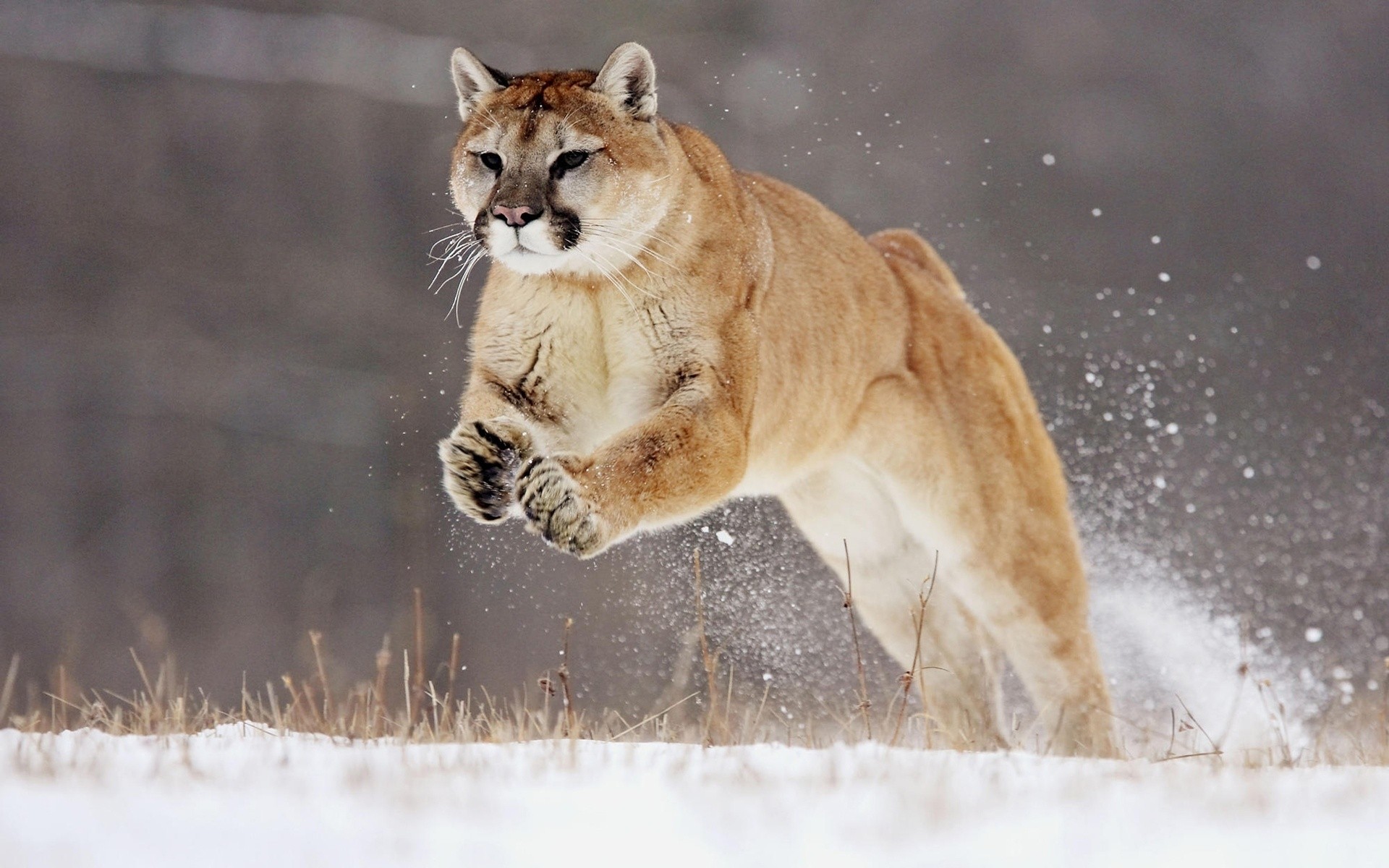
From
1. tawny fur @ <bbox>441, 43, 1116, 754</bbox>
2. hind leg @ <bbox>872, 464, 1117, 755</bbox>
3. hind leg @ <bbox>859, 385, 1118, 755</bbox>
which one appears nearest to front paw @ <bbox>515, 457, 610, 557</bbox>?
tawny fur @ <bbox>441, 43, 1116, 754</bbox>

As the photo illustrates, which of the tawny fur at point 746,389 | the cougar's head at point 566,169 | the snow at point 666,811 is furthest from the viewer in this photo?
the cougar's head at point 566,169

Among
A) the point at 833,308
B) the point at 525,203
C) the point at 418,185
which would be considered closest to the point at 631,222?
the point at 525,203

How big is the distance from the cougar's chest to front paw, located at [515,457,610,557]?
65 centimetres

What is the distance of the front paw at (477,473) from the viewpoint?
13.6 ft

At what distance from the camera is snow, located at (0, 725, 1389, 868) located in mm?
2684

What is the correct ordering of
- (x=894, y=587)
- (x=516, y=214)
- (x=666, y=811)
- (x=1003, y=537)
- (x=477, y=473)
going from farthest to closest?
(x=894, y=587) < (x=1003, y=537) < (x=516, y=214) < (x=477, y=473) < (x=666, y=811)

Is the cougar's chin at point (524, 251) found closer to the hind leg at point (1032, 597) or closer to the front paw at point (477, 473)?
the front paw at point (477, 473)

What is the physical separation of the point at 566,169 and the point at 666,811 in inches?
94.6

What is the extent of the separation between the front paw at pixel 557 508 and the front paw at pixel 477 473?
5.6 inches

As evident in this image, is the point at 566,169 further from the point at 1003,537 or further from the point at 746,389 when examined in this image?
the point at 1003,537

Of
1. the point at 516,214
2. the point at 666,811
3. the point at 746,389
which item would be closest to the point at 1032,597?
the point at 746,389

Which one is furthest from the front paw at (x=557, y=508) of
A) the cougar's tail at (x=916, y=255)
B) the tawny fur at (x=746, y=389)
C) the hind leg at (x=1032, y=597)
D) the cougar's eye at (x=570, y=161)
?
the cougar's tail at (x=916, y=255)

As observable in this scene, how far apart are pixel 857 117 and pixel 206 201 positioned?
6822 millimetres

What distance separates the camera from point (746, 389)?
477cm
